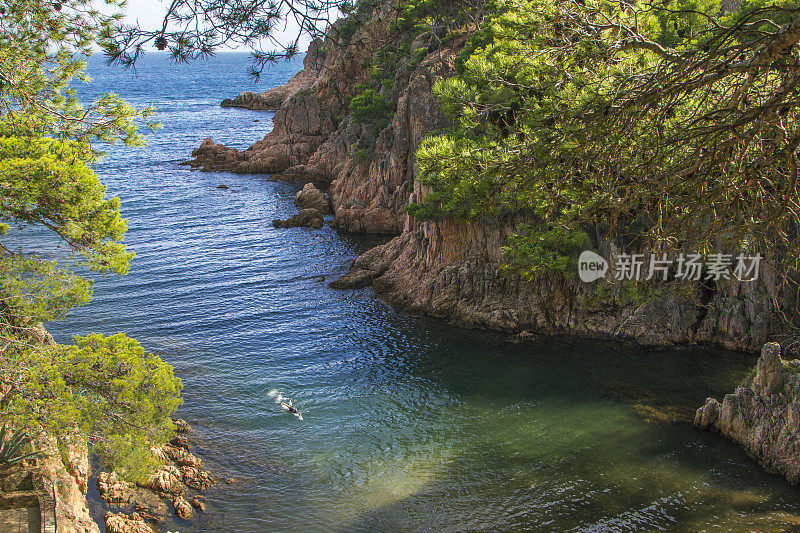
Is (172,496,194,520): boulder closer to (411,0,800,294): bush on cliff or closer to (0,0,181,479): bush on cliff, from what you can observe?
(0,0,181,479): bush on cliff

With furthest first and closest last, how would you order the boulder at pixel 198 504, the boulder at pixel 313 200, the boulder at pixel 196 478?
the boulder at pixel 313 200 < the boulder at pixel 196 478 < the boulder at pixel 198 504

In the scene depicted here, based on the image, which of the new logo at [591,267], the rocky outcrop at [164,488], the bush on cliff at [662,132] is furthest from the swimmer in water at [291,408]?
the new logo at [591,267]

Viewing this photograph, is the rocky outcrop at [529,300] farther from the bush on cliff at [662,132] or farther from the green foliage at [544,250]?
the bush on cliff at [662,132]

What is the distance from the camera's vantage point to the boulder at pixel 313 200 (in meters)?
51.9

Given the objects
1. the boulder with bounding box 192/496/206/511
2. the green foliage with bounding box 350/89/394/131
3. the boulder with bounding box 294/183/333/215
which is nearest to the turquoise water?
the boulder with bounding box 192/496/206/511

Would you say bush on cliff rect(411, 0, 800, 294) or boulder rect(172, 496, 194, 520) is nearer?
bush on cliff rect(411, 0, 800, 294)

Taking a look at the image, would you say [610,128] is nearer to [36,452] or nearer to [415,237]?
[36,452]

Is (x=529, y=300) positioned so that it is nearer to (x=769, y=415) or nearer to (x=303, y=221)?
(x=769, y=415)

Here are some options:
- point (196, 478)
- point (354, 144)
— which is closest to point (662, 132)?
point (196, 478)

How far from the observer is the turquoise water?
18469 millimetres

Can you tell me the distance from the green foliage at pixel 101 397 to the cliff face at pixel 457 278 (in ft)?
31.0

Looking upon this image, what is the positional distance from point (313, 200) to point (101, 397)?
3946 cm

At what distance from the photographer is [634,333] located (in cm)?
2895

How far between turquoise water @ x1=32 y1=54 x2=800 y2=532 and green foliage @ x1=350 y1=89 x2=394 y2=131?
565 inches
